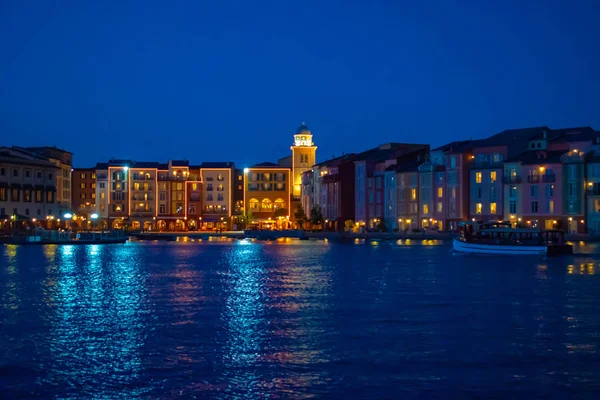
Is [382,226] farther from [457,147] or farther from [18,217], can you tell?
[18,217]

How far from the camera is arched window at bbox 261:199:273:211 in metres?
138

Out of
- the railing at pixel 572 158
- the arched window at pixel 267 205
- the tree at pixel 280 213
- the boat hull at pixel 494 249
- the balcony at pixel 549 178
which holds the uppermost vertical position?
the railing at pixel 572 158

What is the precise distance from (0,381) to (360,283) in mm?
21773

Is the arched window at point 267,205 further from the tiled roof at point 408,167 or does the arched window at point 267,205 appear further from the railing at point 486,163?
the railing at point 486,163

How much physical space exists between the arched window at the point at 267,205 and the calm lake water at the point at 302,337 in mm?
99489

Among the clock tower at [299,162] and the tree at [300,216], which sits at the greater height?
the clock tower at [299,162]

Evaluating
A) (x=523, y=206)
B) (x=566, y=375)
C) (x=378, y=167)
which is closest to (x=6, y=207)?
(x=378, y=167)

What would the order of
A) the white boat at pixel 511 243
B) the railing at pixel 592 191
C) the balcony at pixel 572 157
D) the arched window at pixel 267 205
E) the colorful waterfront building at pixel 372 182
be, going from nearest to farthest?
the white boat at pixel 511 243
the railing at pixel 592 191
the balcony at pixel 572 157
the colorful waterfront building at pixel 372 182
the arched window at pixel 267 205

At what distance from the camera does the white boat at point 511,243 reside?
57.7 metres

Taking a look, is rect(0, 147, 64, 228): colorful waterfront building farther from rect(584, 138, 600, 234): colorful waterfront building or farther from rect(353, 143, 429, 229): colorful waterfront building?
rect(584, 138, 600, 234): colorful waterfront building

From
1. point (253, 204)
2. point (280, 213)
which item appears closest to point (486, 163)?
point (280, 213)

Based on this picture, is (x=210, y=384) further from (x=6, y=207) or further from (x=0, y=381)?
(x=6, y=207)

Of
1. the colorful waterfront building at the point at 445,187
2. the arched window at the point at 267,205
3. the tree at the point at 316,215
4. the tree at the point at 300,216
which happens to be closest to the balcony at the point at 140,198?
the arched window at the point at 267,205

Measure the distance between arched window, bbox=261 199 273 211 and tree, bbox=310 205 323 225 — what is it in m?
16.9
